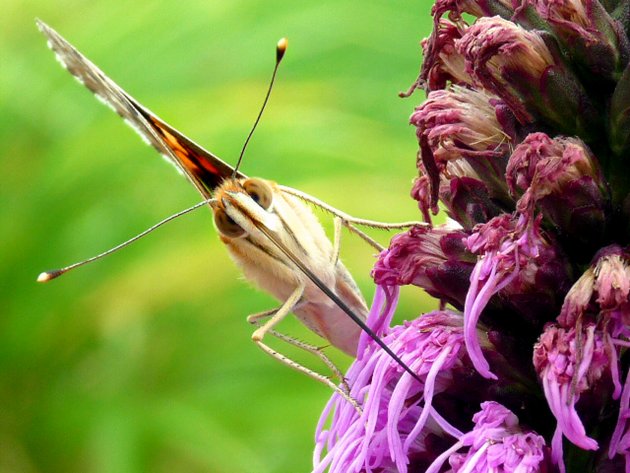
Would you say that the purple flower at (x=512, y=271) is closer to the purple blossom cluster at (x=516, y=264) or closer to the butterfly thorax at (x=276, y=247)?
the purple blossom cluster at (x=516, y=264)

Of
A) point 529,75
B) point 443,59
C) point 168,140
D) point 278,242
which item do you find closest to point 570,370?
point 529,75

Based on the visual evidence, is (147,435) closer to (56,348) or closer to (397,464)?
(56,348)

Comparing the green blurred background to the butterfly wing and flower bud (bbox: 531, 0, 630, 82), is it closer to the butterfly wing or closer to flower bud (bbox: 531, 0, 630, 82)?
the butterfly wing

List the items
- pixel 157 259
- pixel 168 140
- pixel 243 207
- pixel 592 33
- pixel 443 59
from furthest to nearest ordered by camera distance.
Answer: pixel 157 259 < pixel 168 140 < pixel 243 207 < pixel 443 59 < pixel 592 33

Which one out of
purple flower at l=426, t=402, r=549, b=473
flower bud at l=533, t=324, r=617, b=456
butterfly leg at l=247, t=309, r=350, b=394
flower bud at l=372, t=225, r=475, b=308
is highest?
flower bud at l=372, t=225, r=475, b=308

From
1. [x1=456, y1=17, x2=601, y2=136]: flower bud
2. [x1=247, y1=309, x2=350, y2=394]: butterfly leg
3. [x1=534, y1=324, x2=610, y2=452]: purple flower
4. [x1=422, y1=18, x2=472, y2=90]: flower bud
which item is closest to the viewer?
[x1=534, y1=324, x2=610, y2=452]: purple flower

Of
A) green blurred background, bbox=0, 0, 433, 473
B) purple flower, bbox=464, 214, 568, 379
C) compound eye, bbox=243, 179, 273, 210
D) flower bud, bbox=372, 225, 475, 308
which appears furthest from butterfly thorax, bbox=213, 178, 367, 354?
green blurred background, bbox=0, 0, 433, 473

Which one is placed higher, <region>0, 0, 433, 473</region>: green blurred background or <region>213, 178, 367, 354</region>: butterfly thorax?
<region>213, 178, 367, 354</region>: butterfly thorax

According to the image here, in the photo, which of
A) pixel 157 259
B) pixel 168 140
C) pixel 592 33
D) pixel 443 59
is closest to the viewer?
pixel 592 33

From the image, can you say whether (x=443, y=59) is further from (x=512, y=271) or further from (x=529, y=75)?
(x=512, y=271)
